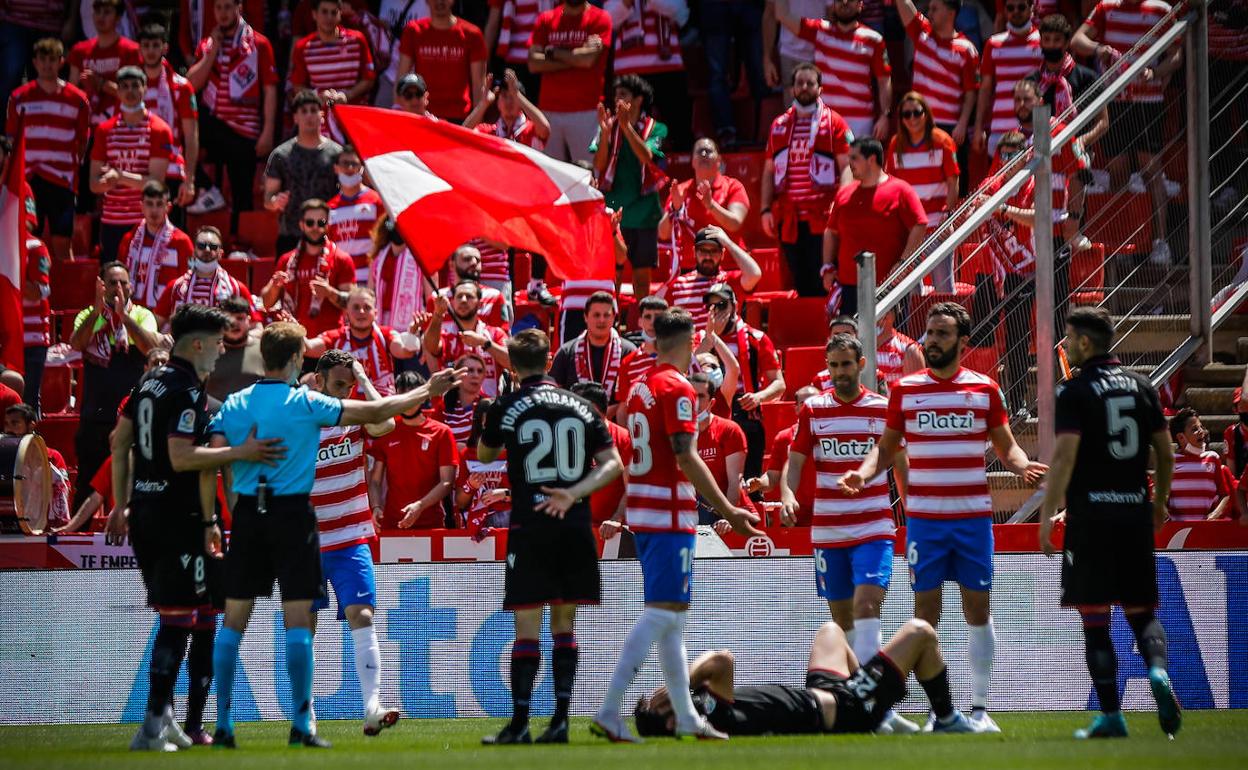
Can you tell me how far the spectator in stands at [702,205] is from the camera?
15.7 m

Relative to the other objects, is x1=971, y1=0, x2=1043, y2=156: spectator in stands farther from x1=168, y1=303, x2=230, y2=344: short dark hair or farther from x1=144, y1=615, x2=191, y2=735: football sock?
x1=144, y1=615, x2=191, y2=735: football sock

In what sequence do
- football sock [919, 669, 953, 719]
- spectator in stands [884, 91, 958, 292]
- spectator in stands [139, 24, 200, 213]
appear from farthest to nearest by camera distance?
spectator in stands [139, 24, 200, 213] → spectator in stands [884, 91, 958, 292] → football sock [919, 669, 953, 719]

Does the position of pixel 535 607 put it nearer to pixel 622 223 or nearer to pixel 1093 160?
pixel 1093 160

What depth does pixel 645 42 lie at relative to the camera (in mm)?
18250

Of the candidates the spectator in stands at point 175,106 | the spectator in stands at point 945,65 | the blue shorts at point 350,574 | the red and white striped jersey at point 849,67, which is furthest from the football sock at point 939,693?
the spectator in stands at point 175,106

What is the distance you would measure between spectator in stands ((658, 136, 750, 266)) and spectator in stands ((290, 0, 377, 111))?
3986 millimetres

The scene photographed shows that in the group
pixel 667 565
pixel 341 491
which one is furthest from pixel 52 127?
pixel 667 565

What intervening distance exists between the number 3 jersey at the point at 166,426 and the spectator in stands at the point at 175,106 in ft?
29.8

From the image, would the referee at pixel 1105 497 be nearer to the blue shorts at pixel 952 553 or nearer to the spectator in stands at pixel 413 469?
the blue shorts at pixel 952 553

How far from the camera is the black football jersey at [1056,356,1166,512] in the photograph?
8695 mm

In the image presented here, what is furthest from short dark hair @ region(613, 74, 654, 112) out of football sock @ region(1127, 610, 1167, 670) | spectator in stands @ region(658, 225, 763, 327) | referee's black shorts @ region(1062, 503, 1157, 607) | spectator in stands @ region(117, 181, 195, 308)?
football sock @ region(1127, 610, 1167, 670)

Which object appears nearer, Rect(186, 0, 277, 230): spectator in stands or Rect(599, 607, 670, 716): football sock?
Rect(599, 607, 670, 716): football sock

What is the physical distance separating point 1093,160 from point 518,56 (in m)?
7.90

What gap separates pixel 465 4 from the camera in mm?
20609
